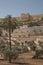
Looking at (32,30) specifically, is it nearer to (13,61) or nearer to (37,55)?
(37,55)

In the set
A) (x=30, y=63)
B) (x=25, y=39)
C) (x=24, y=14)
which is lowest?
(x=30, y=63)

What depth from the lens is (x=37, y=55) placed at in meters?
31.9

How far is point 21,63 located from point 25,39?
18993mm

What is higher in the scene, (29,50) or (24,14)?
(24,14)

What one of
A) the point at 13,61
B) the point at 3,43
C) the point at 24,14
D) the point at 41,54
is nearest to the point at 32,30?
the point at 3,43

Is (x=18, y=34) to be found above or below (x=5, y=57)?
above

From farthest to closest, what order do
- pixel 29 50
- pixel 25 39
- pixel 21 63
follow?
1. pixel 25 39
2. pixel 29 50
3. pixel 21 63

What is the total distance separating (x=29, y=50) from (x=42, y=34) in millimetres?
13463

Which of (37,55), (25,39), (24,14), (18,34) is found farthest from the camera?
(24,14)

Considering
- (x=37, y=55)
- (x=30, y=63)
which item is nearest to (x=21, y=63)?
(x=30, y=63)

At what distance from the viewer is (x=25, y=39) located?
45.6 meters

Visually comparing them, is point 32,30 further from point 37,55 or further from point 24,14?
point 24,14

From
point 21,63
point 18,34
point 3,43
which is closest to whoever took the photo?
point 21,63

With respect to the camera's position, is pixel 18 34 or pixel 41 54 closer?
pixel 41 54
